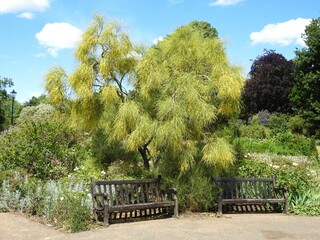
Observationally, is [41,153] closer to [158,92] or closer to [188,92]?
[158,92]

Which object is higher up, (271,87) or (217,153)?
(271,87)

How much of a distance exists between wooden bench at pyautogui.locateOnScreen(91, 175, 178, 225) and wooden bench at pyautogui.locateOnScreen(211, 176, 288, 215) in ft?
3.28

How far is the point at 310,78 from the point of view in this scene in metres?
28.4

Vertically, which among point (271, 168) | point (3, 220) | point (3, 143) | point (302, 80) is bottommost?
point (3, 220)

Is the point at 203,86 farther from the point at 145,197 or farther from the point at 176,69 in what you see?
the point at 145,197

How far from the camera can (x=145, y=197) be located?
26.7ft

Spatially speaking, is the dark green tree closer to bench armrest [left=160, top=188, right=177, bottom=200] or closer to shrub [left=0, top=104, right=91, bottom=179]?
shrub [left=0, top=104, right=91, bottom=179]

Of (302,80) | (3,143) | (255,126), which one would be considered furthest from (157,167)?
(302,80)

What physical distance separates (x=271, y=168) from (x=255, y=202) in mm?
1492

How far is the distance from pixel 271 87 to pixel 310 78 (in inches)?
200

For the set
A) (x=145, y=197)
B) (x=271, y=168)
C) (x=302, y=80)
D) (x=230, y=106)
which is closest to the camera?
(x=145, y=197)

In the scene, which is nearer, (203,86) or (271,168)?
(203,86)

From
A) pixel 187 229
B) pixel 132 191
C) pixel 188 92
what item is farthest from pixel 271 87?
pixel 187 229

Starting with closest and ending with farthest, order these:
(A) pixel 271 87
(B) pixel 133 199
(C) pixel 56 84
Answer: (B) pixel 133 199, (C) pixel 56 84, (A) pixel 271 87
